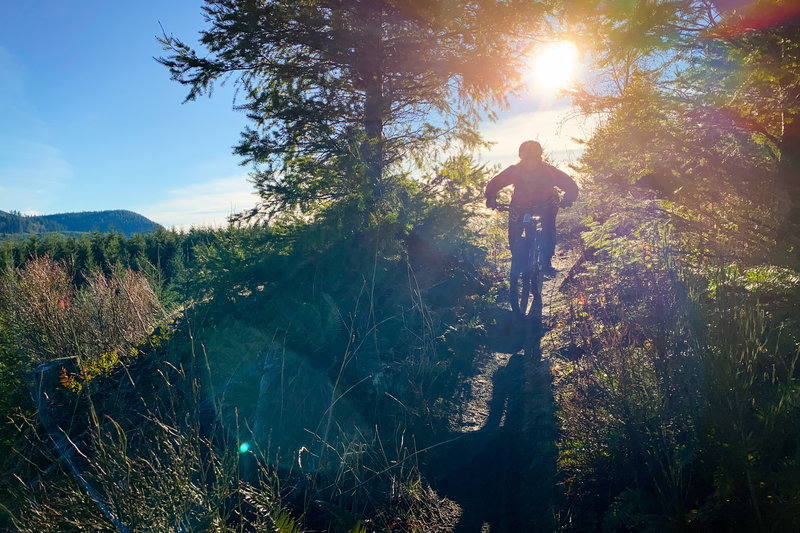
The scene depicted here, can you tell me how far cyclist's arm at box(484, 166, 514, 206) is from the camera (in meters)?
6.04

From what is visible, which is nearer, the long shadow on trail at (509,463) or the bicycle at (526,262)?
the long shadow on trail at (509,463)

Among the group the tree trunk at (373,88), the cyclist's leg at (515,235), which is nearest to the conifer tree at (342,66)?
the tree trunk at (373,88)

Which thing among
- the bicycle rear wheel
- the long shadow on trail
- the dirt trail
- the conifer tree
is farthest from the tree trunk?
the long shadow on trail

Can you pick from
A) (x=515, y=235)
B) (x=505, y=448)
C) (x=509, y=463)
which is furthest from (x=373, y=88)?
(x=509, y=463)

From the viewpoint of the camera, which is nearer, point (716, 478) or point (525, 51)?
point (716, 478)

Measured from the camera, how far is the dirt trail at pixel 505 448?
274 cm

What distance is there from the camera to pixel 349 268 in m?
4.91

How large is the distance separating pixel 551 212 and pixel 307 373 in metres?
3.96

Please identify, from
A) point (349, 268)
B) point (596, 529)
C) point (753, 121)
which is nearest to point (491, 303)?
point (349, 268)

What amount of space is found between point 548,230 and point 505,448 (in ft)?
12.4

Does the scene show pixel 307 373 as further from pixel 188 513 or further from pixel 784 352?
pixel 784 352

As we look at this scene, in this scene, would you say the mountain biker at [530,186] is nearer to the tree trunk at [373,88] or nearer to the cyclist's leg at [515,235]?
the cyclist's leg at [515,235]

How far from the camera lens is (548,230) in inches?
249

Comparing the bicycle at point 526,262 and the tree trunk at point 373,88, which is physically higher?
the tree trunk at point 373,88
